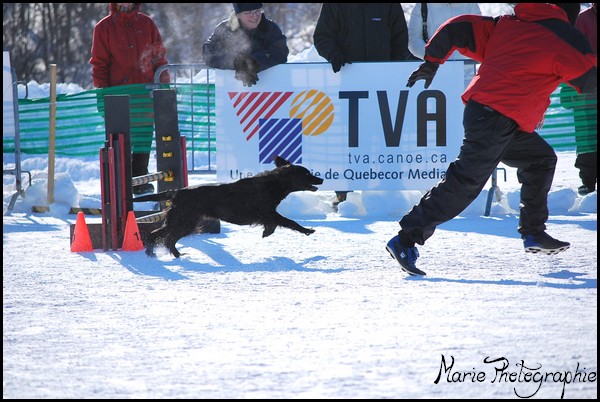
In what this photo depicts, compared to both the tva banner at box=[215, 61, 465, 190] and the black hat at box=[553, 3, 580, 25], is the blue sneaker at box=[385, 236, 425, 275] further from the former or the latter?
the tva banner at box=[215, 61, 465, 190]

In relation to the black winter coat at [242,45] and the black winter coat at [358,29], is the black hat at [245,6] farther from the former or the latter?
the black winter coat at [358,29]

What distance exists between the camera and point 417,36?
8.63 m

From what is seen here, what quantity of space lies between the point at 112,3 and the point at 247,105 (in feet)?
6.15

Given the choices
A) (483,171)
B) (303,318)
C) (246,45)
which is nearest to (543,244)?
(483,171)

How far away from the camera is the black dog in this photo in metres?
6.17

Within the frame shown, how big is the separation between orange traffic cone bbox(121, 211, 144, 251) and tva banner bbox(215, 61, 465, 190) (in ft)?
5.86

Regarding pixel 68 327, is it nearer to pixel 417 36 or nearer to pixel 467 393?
pixel 467 393

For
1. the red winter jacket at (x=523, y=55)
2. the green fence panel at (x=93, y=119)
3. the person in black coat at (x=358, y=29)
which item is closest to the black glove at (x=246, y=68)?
the person in black coat at (x=358, y=29)

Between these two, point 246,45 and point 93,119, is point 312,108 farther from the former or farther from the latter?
point 93,119

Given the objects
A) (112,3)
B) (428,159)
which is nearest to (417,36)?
(428,159)

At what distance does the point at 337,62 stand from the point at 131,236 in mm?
2506

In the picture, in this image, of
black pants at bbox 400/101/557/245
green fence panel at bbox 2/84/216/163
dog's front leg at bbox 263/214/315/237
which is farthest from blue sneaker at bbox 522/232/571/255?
green fence panel at bbox 2/84/216/163

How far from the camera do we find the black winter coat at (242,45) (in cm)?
804

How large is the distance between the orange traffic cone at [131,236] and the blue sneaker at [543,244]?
2.61 meters
